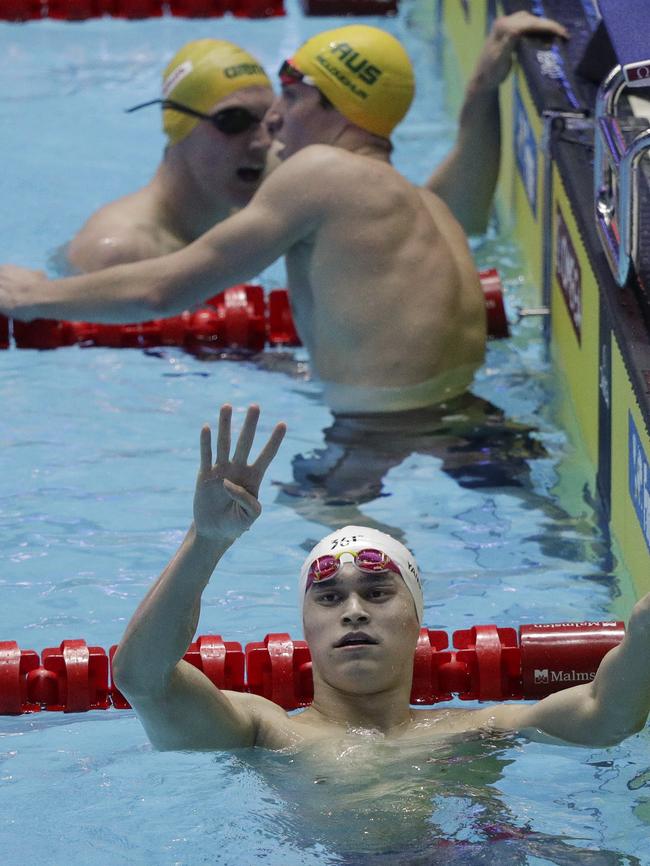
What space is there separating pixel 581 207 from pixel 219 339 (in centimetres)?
134

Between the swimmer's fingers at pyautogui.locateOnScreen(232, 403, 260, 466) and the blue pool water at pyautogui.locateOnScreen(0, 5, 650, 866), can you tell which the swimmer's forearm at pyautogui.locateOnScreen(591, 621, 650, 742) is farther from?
the swimmer's fingers at pyautogui.locateOnScreen(232, 403, 260, 466)

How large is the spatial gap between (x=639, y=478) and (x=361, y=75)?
142 centimetres

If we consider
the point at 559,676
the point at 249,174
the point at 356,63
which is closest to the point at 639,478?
the point at 559,676

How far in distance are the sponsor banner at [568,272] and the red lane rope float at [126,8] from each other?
4784 millimetres

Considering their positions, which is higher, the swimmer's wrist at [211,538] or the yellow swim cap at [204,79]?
the yellow swim cap at [204,79]

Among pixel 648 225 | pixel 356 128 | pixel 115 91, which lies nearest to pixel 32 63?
pixel 115 91

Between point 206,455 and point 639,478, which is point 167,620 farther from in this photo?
point 639,478

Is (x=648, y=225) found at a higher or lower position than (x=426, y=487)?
higher

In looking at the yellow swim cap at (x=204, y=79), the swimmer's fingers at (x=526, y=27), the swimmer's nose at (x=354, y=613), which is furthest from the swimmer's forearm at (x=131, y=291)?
the swimmer's fingers at (x=526, y=27)

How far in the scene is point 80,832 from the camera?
3010 millimetres

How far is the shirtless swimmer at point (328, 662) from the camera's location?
2561 mm

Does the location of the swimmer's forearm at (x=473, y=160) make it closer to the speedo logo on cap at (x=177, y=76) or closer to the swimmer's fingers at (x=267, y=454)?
the speedo logo on cap at (x=177, y=76)

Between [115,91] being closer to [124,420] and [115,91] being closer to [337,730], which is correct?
[124,420]

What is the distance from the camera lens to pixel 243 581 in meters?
3.96
